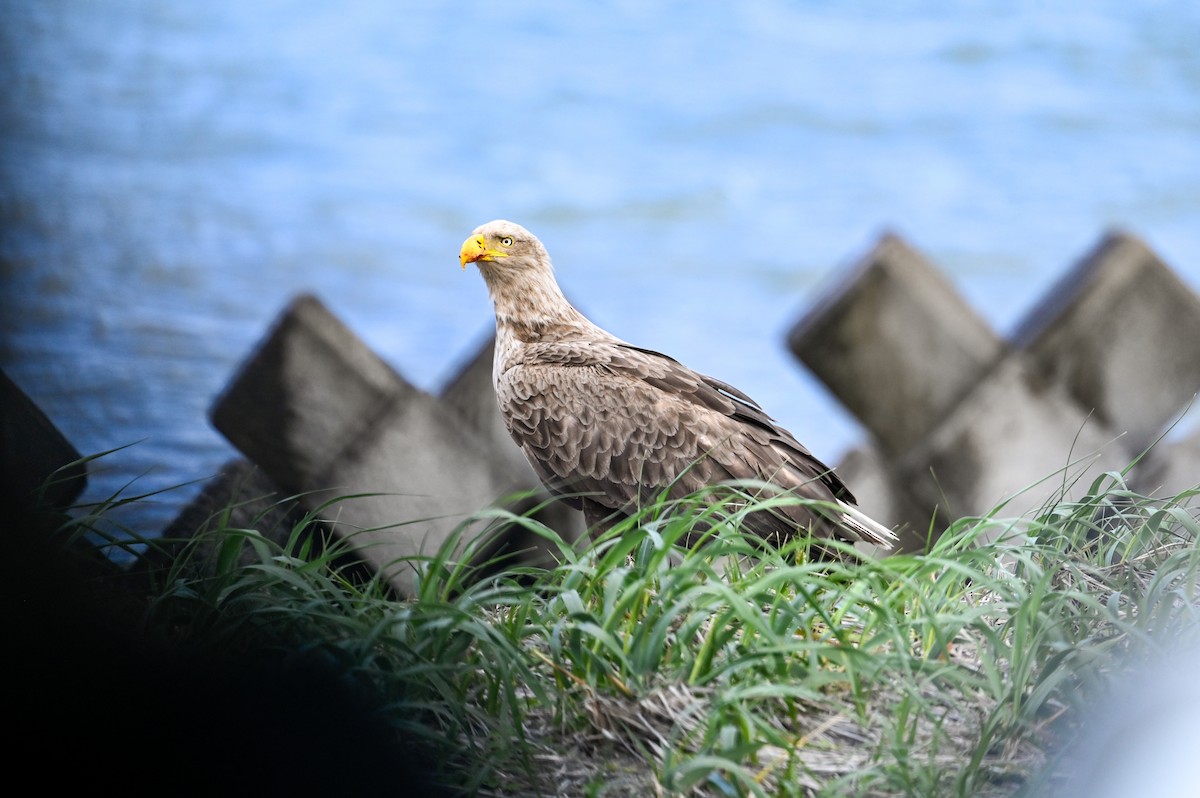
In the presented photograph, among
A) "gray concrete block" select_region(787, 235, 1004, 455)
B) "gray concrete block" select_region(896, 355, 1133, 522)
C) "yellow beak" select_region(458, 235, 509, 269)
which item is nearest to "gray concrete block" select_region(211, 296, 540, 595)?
"yellow beak" select_region(458, 235, 509, 269)

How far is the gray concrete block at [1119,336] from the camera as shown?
309cm

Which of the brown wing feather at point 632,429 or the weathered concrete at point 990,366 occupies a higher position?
the brown wing feather at point 632,429

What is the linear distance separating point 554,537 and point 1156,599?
34.0 inches

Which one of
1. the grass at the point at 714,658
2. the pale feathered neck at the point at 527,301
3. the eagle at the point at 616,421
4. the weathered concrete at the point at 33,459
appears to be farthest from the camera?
the pale feathered neck at the point at 527,301

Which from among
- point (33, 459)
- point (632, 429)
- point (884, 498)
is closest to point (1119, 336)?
point (884, 498)

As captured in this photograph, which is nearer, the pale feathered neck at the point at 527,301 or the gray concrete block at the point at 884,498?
the pale feathered neck at the point at 527,301

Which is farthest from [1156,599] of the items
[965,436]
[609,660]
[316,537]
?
[316,537]

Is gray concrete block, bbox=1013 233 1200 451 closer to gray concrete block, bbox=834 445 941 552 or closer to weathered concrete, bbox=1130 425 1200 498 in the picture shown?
weathered concrete, bbox=1130 425 1200 498

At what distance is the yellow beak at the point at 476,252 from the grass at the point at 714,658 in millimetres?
889

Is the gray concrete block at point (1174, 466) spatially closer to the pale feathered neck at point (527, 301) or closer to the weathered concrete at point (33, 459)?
the pale feathered neck at point (527, 301)

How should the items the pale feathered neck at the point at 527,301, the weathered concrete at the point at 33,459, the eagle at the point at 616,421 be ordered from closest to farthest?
the weathered concrete at the point at 33,459 → the eagle at the point at 616,421 → the pale feathered neck at the point at 527,301

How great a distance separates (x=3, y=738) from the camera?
4.95ft

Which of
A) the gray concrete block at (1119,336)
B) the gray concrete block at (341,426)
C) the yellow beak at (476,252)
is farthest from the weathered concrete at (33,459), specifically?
the gray concrete block at (1119,336)

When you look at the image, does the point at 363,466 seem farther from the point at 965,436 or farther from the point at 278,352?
the point at 965,436
